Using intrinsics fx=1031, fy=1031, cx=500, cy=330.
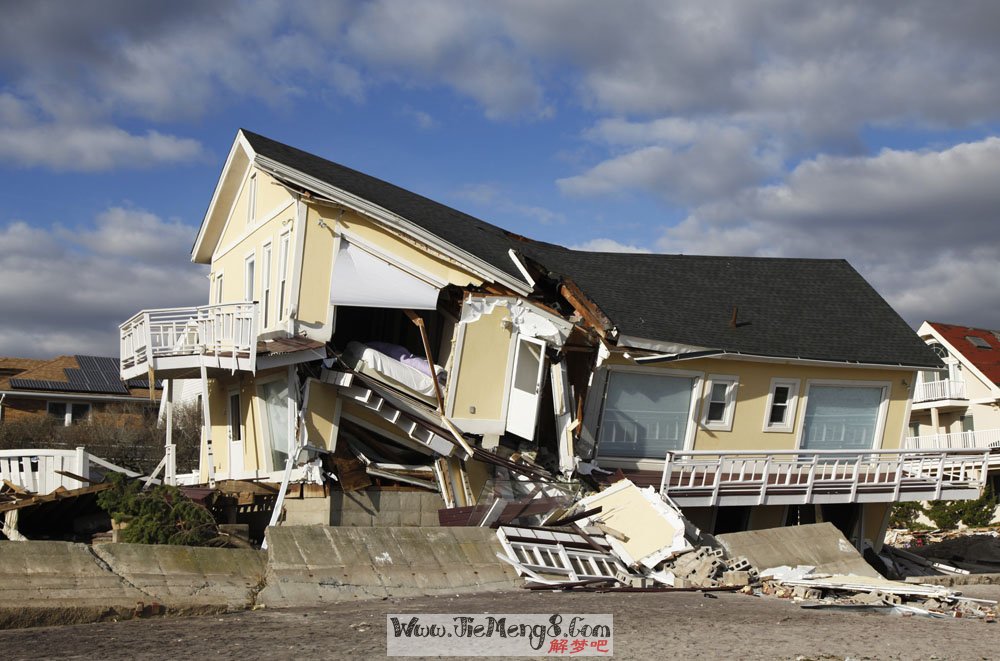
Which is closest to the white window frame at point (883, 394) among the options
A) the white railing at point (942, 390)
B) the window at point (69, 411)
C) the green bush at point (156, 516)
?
the green bush at point (156, 516)

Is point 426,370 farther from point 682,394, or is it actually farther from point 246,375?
point 682,394

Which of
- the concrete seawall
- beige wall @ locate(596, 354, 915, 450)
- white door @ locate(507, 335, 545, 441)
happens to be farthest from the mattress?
beige wall @ locate(596, 354, 915, 450)

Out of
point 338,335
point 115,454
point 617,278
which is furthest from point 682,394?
point 115,454

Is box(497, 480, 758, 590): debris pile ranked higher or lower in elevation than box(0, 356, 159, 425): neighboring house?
higher

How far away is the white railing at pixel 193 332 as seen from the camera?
56.1 ft

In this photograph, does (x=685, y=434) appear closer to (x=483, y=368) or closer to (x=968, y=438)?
(x=483, y=368)

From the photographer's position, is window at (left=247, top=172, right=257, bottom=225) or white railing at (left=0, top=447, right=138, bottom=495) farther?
window at (left=247, top=172, right=257, bottom=225)

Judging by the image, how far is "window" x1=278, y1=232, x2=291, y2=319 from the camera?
19.0 metres

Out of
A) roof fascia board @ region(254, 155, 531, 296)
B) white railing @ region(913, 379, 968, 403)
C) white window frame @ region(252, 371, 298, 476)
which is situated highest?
roof fascia board @ region(254, 155, 531, 296)

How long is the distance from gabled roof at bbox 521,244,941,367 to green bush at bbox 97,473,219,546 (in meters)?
8.38

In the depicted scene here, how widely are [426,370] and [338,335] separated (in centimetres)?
515

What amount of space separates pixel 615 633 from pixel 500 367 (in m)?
8.34

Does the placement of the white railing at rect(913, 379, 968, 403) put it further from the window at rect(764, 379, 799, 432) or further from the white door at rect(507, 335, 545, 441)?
the white door at rect(507, 335, 545, 441)

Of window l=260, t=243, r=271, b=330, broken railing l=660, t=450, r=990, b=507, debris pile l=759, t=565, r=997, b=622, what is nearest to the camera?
debris pile l=759, t=565, r=997, b=622
